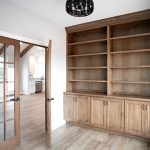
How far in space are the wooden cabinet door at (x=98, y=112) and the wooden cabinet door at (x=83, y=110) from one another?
0.44 feet

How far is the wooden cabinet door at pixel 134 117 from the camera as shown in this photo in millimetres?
2986

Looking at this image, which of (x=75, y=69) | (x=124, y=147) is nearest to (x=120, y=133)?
(x=124, y=147)

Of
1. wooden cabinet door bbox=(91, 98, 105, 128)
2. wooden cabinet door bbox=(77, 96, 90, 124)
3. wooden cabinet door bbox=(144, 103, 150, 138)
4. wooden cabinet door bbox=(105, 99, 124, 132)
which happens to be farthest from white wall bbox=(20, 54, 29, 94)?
wooden cabinet door bbox=(144, 103, 150, 138)

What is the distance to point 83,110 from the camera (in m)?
3.68

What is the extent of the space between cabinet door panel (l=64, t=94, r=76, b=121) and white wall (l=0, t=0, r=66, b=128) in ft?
0.44

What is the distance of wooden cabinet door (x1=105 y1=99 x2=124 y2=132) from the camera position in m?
3.20

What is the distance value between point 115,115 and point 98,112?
1.33ft

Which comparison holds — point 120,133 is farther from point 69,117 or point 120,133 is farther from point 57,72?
point 57,72

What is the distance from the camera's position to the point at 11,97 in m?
2.68

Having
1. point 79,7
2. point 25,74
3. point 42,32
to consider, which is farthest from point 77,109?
point 25,74

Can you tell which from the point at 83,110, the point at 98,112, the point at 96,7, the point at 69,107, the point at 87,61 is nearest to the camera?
the point at 96,7

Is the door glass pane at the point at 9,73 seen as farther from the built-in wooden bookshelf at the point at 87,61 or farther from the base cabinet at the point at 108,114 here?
the base cabinet at the point at 108,114

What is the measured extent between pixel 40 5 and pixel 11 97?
1795mm

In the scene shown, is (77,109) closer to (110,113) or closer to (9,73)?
(110,113)
